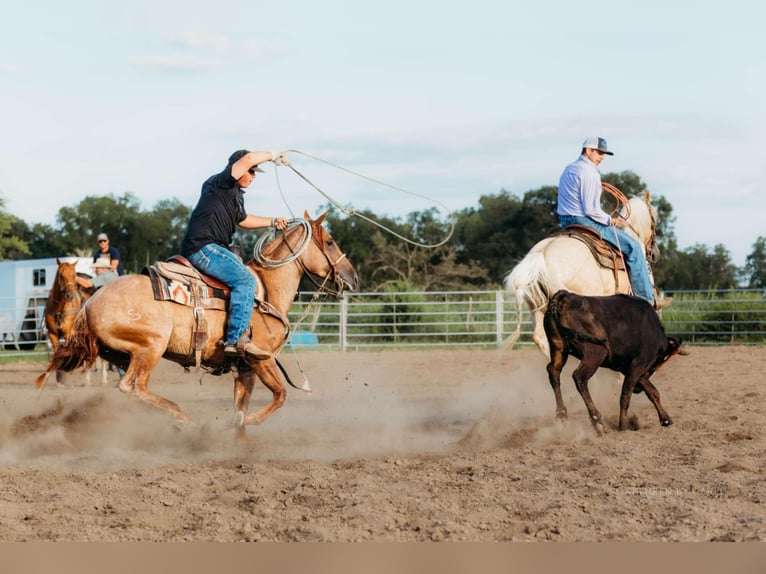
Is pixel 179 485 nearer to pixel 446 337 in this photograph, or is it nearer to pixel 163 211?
pixel 446 337

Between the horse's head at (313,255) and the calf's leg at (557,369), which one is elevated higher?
the horse's head at (313,255)

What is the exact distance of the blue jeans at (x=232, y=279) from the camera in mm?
6996

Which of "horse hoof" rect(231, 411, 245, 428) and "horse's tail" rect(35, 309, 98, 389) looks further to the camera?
"horse hoof" rect(231, 411, 245, 428)

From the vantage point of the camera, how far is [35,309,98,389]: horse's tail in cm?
666

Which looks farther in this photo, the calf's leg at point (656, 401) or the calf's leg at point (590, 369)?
the calf's leg at point (656, 401)

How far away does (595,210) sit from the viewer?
851 cm

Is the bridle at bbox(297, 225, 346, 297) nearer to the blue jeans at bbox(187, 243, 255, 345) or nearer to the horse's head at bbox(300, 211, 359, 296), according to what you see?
the horse's head at bbox(300, 211, 359, 296)

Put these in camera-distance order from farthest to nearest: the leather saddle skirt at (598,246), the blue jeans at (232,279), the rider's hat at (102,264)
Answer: the rider's hat at (102,264) < the leather saddle skirt at (598,246) < the blue jeans at (232,279)

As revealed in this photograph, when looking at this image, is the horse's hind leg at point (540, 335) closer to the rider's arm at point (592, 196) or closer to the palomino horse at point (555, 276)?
the palomino horse at point (555, 276)

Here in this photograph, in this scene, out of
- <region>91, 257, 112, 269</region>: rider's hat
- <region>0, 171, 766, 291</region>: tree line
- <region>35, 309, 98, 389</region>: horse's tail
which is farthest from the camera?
<region>0, 171, 766, 291</region>: tree line

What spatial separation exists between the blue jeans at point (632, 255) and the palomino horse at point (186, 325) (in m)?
2.34

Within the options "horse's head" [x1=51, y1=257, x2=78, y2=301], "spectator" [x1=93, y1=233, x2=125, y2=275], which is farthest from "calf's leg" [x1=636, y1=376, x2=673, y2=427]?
"horse's head" [x1=51, y1=257, x2=78, y2=301]

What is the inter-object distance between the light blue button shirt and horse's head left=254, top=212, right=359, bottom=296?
84.2 inches

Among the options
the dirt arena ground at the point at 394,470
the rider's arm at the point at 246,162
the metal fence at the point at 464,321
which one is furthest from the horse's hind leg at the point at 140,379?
the metal fence at the point at 464,321
